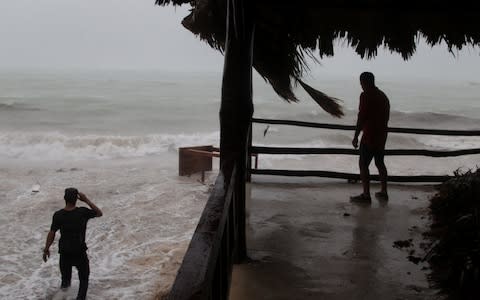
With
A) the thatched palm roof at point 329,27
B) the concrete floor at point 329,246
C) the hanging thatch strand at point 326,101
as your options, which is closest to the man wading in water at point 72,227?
the concrete floor at point 329,246

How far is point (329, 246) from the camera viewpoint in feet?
12.1

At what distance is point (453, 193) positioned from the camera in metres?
3.93

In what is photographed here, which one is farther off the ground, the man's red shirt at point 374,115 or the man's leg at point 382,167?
the man's red shirt at point 374,115

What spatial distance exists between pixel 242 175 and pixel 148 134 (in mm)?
22307

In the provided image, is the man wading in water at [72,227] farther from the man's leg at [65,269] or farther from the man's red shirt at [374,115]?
the man's red shirt at [374,115]

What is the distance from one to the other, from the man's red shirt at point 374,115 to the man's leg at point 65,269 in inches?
144

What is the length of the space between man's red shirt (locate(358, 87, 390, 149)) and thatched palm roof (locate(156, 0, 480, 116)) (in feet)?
1.35

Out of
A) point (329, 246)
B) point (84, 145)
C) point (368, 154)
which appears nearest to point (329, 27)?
point (368, 154)

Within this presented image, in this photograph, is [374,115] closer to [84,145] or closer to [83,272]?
[83,272]

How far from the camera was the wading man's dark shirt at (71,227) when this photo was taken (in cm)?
542

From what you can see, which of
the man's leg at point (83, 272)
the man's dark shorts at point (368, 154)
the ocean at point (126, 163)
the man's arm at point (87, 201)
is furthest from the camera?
the ocean at point (126, 163)

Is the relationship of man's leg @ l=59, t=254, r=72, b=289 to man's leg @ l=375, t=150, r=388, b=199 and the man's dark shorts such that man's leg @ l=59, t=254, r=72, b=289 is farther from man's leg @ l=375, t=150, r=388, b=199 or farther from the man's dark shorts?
man's leg @ l=375, t=150, r=388, b=199

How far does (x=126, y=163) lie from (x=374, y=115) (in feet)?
49.0

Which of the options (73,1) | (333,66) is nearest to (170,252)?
(73,1)
